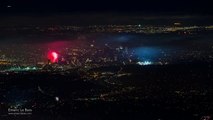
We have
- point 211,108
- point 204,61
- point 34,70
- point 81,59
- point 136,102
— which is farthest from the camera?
point 204,61

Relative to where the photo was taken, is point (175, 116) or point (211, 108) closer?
point (175, 116)

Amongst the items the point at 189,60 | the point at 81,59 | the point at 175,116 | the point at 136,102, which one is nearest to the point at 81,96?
the point at 136,102

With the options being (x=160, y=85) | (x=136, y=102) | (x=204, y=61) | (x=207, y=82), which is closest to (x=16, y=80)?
(x=136, y=102)

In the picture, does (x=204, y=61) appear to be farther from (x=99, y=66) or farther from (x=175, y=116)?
(x=175, y=116)

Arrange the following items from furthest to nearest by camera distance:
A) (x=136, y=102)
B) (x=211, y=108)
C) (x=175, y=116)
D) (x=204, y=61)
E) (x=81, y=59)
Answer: (x=204, y=61) < (x=81, y=59) < (x=136, y=102) < (x=211, y=108) < (x=175, y=116)

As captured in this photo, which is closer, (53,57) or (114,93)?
(114,93)

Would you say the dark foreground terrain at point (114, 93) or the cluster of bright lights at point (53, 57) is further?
the cluster of bright lights at point (53, 57)

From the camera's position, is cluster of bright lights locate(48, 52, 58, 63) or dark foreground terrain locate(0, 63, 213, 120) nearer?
dark foreground terrain locate(0, 63, 213, 120)
